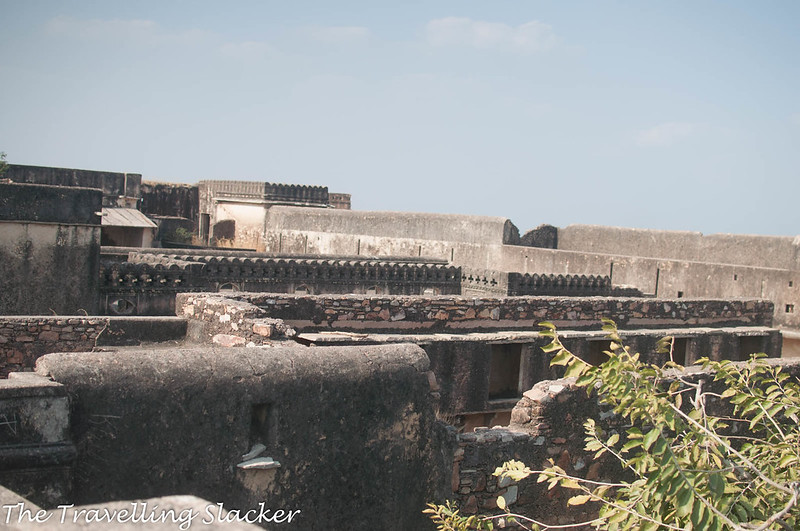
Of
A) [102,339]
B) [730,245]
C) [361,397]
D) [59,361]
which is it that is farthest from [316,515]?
[730,245]

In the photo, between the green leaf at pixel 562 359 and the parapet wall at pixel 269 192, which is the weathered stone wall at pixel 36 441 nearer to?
the green leaf at pixel 562 359

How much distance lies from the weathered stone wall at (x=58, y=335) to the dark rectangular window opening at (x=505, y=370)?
403cm

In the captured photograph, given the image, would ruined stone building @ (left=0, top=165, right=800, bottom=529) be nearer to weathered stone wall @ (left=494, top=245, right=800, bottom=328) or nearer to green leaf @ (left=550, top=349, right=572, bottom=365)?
weathered stone wall @ (left=494, top=245, right=800, bottom=328)

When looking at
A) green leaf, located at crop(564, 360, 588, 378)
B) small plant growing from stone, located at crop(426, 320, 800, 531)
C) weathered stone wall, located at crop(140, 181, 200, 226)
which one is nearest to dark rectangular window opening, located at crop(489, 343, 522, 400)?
small plant growing from stone, located at crop(426, 320, 800, 531)

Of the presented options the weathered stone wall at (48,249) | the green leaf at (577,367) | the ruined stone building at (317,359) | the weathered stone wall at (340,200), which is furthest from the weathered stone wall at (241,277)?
the weathered stone wall at (340,200)

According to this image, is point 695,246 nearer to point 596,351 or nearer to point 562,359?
point 596,351

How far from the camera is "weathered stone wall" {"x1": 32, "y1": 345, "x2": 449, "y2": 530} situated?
4.80 metres

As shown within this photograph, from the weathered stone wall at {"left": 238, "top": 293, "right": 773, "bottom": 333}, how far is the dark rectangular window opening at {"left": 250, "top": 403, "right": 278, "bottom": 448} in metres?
4.08

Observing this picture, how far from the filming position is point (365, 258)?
1958 centimetres

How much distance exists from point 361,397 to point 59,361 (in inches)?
77.8

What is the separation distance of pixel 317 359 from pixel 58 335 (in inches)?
167

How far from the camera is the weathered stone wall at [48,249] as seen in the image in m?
13.3

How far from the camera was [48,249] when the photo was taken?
13.7 meters

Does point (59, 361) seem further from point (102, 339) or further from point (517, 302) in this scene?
point (517, 302)
